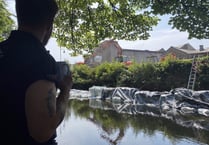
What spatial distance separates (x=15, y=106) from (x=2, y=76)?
124mm

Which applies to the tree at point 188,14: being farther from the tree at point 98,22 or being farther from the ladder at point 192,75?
the ladder at point 192,75

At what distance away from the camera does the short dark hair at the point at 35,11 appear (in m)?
1.14

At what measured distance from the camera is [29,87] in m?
1.02

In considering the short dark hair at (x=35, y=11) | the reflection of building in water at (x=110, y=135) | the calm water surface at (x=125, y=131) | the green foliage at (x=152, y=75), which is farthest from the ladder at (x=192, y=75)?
the short dark hair at (x=35, y=11)

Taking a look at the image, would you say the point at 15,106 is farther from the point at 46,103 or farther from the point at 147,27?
the point at 147,27

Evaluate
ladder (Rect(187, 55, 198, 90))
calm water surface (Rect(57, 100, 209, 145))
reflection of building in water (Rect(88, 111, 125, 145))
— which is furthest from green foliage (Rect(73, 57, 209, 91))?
reflection of building in water (Rect(88, 111, 125, 145))

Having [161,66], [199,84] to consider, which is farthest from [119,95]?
[199,84]

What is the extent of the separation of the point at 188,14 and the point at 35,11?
245 cm

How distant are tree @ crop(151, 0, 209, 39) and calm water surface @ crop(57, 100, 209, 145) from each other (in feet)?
12.6

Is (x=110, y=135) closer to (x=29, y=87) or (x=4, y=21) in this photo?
(x=4, y=21)

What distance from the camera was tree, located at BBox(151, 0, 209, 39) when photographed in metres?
3.06

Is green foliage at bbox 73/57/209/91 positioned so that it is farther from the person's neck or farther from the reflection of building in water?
the person's neck

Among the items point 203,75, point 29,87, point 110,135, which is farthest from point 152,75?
point 29,87

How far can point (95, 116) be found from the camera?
1076 cm
